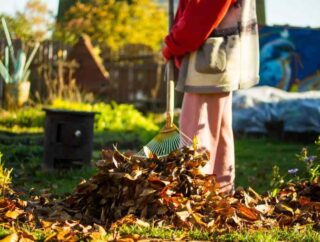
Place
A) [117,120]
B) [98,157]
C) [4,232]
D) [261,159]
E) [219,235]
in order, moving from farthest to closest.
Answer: [117,120]
[261,159]
[98,157]
[219,235]
[4,232]

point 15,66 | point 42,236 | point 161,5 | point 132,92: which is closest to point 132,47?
point 132,92

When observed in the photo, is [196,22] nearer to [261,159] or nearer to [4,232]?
[4,232]

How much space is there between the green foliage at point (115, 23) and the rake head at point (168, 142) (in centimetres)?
1997

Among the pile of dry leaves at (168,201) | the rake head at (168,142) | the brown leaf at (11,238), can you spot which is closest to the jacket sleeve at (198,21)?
the rake head at (168,142)

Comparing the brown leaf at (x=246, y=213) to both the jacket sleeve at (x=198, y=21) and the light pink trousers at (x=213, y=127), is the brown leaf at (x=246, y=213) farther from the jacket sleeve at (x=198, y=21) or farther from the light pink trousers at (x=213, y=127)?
the jacket sleeve at (x=198, y=21)

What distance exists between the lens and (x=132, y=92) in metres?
19.9

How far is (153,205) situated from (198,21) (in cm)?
130

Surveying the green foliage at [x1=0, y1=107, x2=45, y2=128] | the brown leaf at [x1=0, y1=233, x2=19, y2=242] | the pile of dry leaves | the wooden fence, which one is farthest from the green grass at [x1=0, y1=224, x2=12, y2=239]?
the wooden fence

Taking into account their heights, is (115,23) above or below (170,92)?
above

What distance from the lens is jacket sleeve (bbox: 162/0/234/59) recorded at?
4344 mm

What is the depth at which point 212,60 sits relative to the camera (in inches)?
175

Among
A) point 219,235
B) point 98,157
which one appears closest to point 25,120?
point 98,157

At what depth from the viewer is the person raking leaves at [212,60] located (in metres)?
4.39

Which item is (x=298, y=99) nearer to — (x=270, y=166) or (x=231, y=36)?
(x=270, y=166)
